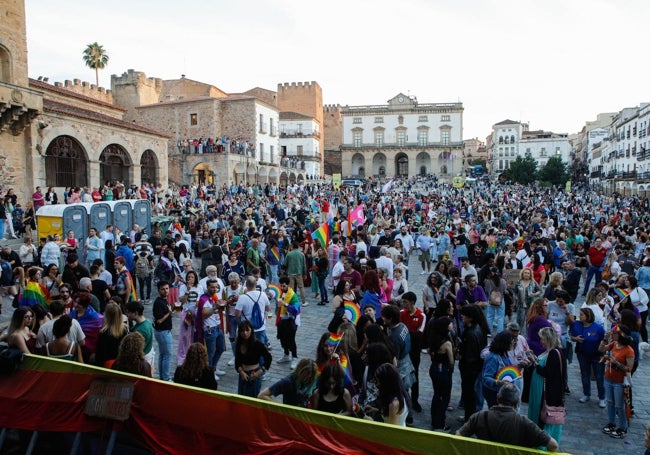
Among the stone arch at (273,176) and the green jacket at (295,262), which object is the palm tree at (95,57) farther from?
the green jacket at (295,262)

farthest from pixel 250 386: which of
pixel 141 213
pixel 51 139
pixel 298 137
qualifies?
pixel 298 137

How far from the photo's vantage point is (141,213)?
59.1 ft

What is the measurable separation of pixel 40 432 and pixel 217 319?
107 inches

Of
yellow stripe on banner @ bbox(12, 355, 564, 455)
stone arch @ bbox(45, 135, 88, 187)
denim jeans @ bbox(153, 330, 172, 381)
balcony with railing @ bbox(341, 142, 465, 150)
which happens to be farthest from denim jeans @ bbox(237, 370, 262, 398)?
balcony with railing @ bbox(341, 142, 465, 150)

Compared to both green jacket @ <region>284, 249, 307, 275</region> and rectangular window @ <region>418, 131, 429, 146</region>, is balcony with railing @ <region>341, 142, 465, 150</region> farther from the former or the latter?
green jacket @ <region>284, 249, 307, 275</region>

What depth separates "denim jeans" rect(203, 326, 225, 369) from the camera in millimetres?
7227

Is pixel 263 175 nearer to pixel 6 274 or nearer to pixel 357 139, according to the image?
pixel 357 139


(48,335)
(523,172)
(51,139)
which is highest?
(523,172)

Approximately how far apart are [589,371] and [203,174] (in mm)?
38062

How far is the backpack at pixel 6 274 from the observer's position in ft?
32.6

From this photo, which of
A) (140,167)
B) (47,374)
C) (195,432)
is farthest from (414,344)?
(140,167)

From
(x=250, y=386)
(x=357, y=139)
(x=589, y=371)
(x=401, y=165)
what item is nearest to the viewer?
(x=250, y=386)

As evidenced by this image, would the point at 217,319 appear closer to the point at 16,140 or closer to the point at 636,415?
the point at 636,415

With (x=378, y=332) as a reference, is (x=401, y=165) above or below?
above
